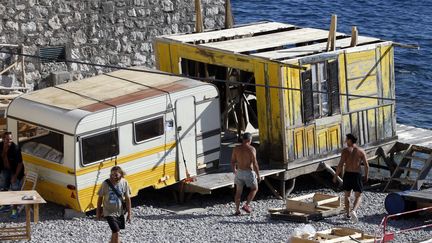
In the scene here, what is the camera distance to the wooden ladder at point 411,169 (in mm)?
23156

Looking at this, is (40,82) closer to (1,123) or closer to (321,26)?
(1,123)

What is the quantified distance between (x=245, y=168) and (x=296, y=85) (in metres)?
2.24

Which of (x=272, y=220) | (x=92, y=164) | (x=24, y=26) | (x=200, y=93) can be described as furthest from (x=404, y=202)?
(x=24, y=26)

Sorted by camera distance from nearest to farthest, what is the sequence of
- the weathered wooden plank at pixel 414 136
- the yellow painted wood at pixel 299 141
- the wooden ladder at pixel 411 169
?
the yellow painted wood at pixel 299 141, the wooden ladder at pixel 411 169, the weathered wooden plank at pixel 414 136

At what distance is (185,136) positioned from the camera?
21.3 meters

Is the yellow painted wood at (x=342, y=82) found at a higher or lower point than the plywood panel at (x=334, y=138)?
higher

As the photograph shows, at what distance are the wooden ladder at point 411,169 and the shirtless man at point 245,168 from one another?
153 inches

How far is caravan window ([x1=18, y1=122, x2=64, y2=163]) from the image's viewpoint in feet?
66.0

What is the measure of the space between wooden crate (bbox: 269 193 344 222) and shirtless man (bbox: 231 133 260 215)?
540 millimetres

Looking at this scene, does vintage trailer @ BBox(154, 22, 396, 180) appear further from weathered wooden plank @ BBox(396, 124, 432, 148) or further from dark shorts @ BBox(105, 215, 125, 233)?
dark shorts @ BBox(105, 215, 125, 233)

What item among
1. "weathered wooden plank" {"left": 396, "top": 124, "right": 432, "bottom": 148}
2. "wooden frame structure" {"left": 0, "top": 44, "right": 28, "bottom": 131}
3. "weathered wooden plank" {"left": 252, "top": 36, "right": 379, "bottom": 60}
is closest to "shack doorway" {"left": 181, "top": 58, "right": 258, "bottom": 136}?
"weathered wooden plank" {"left": 252, "top": 36, "right": 379, "bottom": 60}

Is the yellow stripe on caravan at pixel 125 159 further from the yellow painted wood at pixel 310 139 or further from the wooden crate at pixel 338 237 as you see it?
the wooden crate at pixel 338 237

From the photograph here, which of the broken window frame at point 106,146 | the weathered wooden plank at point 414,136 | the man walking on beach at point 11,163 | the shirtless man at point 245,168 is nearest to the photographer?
the broken window frame at point 106,146

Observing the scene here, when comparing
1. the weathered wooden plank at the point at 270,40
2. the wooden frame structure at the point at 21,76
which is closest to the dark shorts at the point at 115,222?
the weathered wooden plank at the point at 270,40
